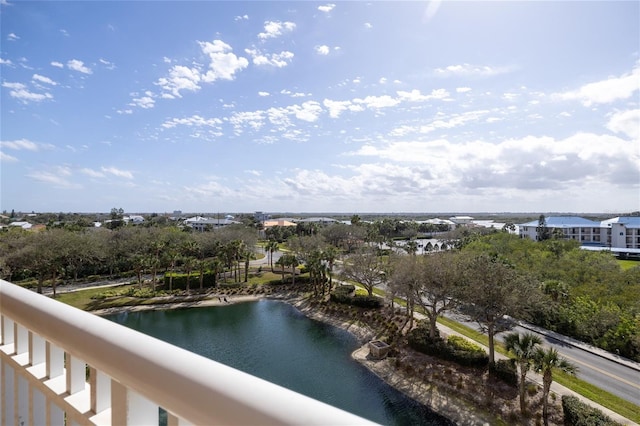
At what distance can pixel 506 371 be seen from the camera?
15992 millimetres

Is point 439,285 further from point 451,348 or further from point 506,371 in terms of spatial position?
point 506,371

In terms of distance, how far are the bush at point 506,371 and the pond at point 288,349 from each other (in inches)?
161

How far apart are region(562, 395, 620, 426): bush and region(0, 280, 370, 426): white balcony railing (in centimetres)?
1676

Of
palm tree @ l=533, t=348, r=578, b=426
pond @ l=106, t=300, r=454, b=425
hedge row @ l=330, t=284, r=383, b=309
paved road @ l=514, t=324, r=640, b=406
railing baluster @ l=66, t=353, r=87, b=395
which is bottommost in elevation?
pond @ l=106, t=300, r=454, b=425

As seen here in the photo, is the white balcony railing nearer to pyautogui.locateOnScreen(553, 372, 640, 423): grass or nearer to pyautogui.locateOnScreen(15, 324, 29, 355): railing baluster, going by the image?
pyautogui.locateOnScreen(15, 324, 29, 355): railing baluster

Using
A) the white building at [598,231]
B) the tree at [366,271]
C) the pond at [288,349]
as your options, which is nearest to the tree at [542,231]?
the white building at [598,231]

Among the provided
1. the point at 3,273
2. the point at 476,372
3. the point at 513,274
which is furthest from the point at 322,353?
the point at 3,273

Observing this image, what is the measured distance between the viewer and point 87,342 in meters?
1.22

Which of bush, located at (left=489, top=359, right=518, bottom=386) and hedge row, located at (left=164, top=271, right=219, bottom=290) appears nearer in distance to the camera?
bush, located at (left=489, top=359, right=518, bottom=386)

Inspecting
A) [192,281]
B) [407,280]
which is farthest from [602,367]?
[192,281]

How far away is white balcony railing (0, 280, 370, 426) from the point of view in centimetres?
75

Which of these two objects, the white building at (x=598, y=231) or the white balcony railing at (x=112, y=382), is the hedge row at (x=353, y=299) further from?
the white building at (x=598, y=231)

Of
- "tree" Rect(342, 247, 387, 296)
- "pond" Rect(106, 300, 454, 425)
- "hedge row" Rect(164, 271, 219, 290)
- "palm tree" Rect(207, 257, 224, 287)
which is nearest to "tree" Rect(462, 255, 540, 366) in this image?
"pond" Rect(106, 300, 454, 425)

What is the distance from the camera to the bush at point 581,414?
488 inches
